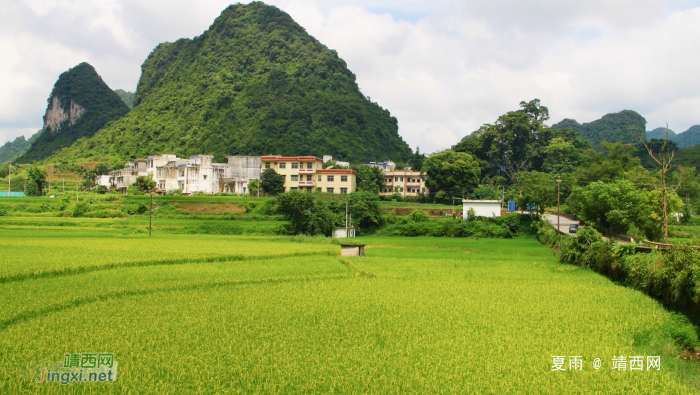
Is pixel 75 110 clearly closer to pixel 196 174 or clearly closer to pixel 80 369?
pixel 196 174

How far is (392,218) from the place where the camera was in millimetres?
42625

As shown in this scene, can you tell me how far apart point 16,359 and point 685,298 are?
1476cm

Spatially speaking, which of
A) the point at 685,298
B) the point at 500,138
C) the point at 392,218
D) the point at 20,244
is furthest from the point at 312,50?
the point at 685,298

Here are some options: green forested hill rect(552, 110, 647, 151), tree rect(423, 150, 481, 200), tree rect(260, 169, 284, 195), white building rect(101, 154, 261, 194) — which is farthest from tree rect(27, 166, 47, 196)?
green forested hill rect(552, 110, 647, 151)

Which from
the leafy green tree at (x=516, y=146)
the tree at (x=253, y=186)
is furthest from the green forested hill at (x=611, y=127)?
the tree at (x=253, y=186)

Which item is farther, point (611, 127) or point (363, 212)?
point (611, 127)

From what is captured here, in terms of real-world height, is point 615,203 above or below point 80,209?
above

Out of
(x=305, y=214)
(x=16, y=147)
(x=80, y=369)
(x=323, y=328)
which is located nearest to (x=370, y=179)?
(x=305, y=214)

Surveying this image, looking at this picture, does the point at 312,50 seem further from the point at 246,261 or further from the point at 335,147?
the point at 246,261

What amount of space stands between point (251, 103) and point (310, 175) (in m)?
36.8

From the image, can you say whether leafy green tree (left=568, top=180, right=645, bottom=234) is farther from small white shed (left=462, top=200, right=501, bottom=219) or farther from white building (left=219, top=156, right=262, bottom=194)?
white building (left=219, top=156, right=262, bottom=194)

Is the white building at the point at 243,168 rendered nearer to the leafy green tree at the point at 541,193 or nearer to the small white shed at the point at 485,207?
the small white shed at the point at 485,207

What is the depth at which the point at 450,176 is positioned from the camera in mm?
54531

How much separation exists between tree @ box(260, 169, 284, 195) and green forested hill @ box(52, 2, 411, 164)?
1808 cm
